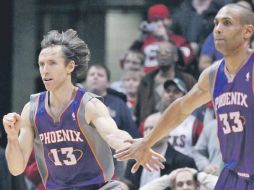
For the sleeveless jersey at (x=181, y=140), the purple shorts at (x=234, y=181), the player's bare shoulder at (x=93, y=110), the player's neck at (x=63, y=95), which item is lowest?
the sleeveless jersey at (x=181, y=140)

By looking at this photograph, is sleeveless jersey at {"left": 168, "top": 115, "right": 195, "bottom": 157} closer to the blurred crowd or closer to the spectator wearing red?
the blurred crowd

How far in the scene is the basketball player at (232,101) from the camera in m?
8.69

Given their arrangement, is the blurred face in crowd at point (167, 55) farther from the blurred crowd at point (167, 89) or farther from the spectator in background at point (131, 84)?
the spectator in background at point (131, 84)

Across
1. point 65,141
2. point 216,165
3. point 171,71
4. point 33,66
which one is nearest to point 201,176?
point 216,165

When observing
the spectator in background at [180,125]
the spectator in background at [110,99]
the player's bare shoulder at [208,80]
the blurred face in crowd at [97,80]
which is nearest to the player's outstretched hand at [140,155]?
the player's bare shoulder at [208,80]

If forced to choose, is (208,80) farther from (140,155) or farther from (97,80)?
(97,80)

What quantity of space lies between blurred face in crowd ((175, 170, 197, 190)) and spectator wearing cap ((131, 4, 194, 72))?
10.4ft

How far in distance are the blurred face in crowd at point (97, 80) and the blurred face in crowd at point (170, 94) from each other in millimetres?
739

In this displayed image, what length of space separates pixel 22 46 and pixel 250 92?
6.52 metres

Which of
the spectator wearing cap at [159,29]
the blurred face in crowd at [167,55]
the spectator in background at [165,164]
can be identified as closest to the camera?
the spectator in background at [165,164]

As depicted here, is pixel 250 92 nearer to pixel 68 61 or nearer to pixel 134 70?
pixel 68 61

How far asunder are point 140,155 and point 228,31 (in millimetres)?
1137

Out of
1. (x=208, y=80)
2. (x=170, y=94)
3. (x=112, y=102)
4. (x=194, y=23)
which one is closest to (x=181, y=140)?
(x=170, y=94)

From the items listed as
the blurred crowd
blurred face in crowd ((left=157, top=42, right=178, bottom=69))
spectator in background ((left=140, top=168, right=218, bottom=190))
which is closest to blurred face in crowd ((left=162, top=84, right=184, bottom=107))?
the blurred crowd
